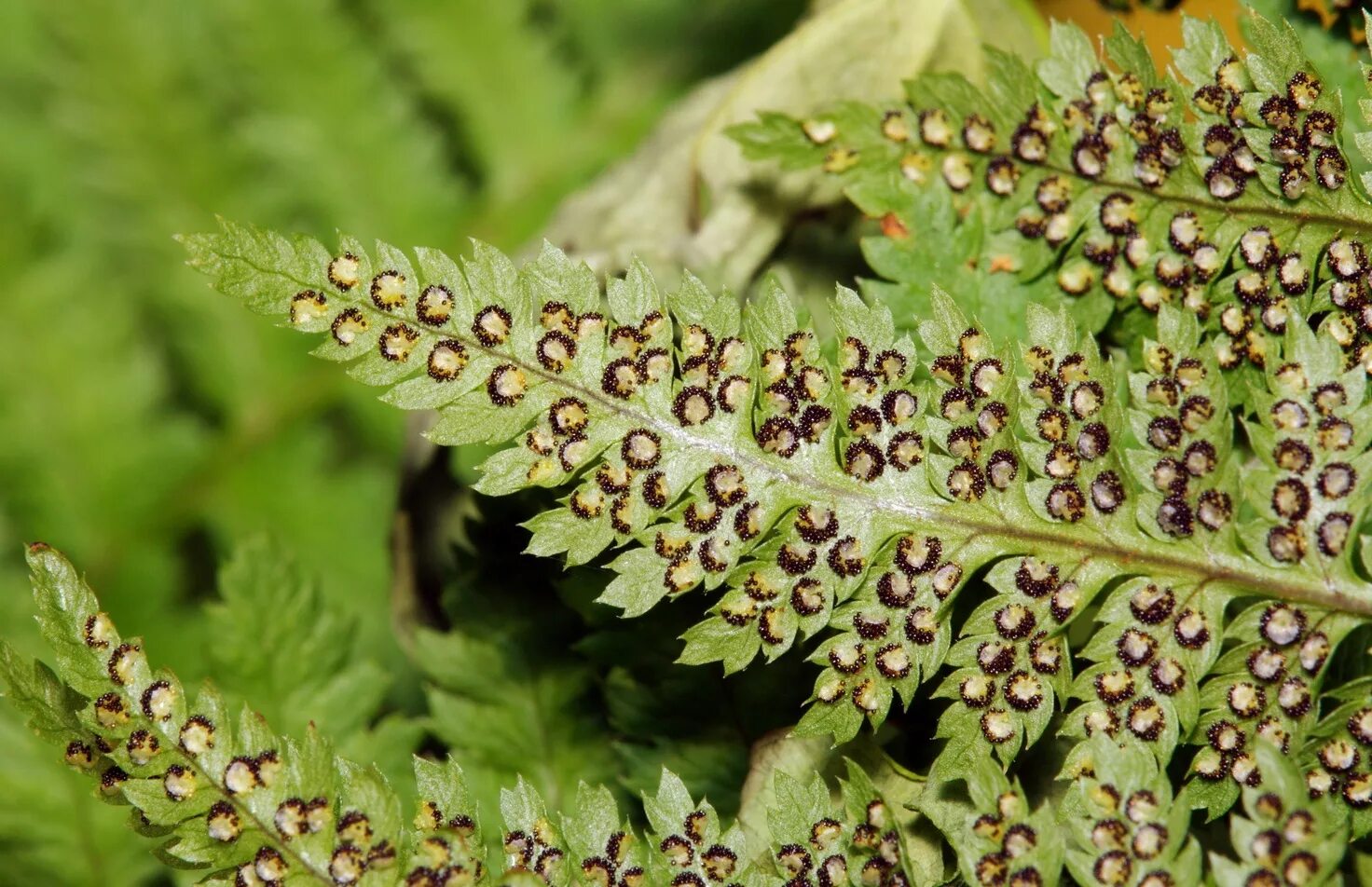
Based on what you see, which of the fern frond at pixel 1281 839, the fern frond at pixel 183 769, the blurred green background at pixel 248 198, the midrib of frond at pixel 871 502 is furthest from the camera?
the blurred green background at pixel 248 198

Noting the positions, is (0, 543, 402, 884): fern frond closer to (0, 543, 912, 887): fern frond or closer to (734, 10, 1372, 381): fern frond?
(0, 543, 912, 887): fern frond

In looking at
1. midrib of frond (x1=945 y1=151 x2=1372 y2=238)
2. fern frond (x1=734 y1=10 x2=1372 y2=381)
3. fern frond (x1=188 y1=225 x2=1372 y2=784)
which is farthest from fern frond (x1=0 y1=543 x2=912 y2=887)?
midrib of frond (x1=945 y1=151 x2=1372 y2=238)

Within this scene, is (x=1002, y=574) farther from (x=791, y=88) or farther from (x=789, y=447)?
(x=791, y=88)

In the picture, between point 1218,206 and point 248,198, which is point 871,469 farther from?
point 248,198

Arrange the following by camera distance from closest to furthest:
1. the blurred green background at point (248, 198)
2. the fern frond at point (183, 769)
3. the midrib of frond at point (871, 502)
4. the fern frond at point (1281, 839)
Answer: the fern frond at point (1281, 839), the fern frond at point (183, 769), the midrib of frond at point (871, 502), the blurred green background at point (248, 198)

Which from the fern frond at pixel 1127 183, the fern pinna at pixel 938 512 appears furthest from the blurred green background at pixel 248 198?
the fern pinna at pixel 938 512

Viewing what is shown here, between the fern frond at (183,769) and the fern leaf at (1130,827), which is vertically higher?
the fern frond at (183,769)

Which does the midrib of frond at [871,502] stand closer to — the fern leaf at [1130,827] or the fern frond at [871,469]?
the fern frond at [871,469]

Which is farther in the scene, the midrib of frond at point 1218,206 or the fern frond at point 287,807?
the midrib of frond at point 1218,206

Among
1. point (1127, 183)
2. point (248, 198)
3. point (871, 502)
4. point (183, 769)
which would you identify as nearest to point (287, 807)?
point (183, 769)

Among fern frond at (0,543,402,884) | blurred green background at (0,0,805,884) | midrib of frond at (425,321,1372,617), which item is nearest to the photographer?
fern frond at (0,543,402,884)
